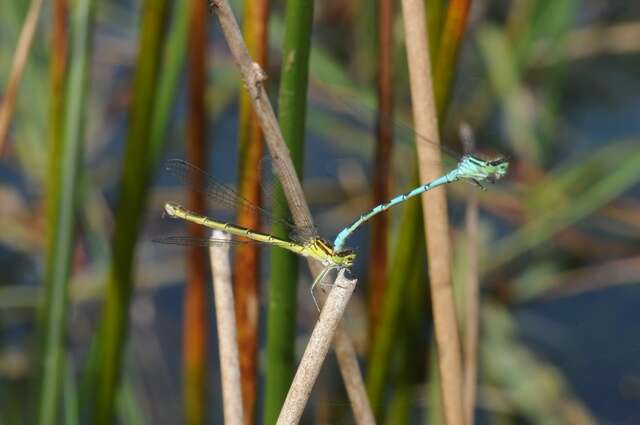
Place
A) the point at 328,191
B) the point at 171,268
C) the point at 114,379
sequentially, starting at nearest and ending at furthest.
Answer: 1. the point at 114,379
2. the point at 171,268
3. the point at 328,191

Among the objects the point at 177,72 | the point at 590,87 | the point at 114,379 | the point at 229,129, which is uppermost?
the point at 590,87

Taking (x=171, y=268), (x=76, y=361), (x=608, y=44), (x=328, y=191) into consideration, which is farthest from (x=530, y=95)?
(x=76, y=361)

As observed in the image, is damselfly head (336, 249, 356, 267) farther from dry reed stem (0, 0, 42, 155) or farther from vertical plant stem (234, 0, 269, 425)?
dry reed stem (0, 0, 42, 155)

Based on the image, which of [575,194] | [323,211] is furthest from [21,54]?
[575,194]

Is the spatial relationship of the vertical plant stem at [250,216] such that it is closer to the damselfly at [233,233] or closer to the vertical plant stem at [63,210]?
the damselfly at [233,233]

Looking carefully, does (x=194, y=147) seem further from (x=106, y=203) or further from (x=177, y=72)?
(x=106, y=203)

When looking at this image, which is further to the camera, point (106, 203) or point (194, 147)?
point (106, 203)
